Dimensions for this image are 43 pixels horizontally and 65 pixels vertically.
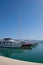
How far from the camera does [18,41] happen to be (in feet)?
65.7

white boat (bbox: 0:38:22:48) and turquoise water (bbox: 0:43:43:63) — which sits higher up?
white boat (bbox: 0:38:22:48)

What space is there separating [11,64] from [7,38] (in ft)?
56.2

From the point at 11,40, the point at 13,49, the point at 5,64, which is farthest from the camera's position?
the point at 11,40

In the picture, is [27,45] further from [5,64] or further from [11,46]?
[5,64]

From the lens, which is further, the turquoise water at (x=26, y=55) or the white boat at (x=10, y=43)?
the white boat at (x=10, y=43)

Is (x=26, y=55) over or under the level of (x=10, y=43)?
under

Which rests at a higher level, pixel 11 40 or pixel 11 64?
pixel 11 40

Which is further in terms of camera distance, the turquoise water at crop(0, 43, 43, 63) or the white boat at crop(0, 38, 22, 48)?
the white boat at crop(0, 38, 22, 48)

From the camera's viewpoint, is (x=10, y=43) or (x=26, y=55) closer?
(x=26, y=55)

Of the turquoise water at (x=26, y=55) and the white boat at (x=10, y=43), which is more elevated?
the white boat at (x=10, y=43)

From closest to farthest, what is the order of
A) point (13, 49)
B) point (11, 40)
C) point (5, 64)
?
point (5, 64), point (13, 49), point (11, 40)

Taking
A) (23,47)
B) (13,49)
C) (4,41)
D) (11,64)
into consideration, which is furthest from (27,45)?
(11,64)

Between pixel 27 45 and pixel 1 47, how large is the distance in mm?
4347

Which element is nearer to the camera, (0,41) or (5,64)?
(5,64)
